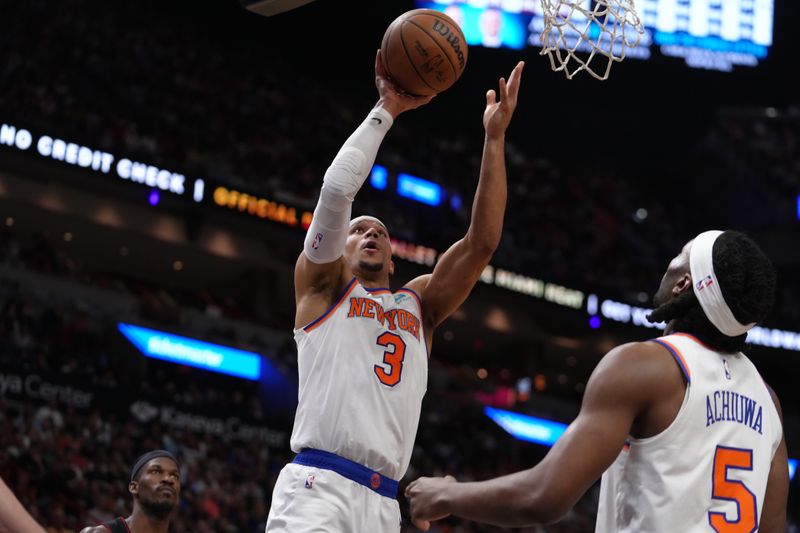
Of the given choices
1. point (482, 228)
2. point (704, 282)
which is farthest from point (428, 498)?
point (482, 228)

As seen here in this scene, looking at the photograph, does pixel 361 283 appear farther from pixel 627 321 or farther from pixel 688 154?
pixel 688 154

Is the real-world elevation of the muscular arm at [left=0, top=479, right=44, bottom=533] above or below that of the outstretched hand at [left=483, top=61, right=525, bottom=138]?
below

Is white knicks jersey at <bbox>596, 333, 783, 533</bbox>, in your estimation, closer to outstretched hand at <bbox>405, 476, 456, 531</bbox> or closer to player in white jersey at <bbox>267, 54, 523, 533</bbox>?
outstretched hand at <bbox>405, 476, 456, 531</bbox>

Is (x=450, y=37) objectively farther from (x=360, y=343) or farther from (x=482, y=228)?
(x=360, y=343)

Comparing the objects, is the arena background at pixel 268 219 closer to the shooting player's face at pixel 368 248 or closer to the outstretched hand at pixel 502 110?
the shooting player's face at pixel 368 248

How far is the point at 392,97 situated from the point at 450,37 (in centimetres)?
40

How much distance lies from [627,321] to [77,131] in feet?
39.2

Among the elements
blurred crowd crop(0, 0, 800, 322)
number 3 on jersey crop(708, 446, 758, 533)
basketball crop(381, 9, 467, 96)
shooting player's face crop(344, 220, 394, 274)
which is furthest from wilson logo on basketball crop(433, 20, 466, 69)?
blurred crowd crop(0, 0, 800, 322)

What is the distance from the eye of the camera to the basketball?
4395mm

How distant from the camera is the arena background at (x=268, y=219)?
14.0 metres

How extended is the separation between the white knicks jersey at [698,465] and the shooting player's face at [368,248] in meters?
1.90

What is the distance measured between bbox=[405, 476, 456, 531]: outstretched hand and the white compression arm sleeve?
1.47m

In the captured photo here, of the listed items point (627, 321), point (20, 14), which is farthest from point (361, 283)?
point (627, 321)

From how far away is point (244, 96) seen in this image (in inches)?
882
